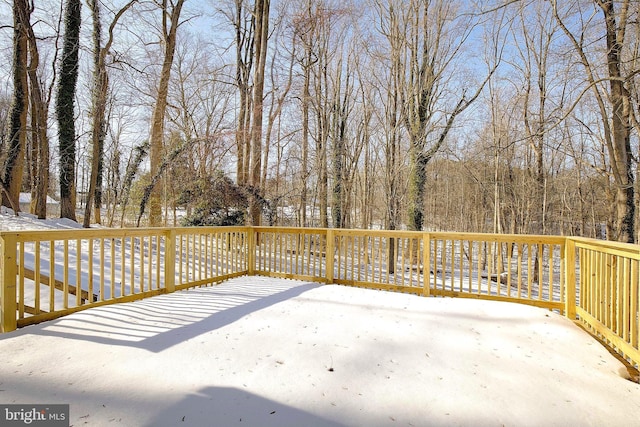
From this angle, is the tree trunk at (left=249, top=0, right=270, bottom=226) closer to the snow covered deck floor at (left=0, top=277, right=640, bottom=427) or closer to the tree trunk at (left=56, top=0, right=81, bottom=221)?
the tree trunk at (left=56, top=0, right=81, bottom=221)

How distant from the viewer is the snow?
1.65 meters

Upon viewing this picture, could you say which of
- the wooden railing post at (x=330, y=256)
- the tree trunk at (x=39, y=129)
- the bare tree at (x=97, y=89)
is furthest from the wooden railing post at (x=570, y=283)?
the tree trunk at (x=39, y=129)

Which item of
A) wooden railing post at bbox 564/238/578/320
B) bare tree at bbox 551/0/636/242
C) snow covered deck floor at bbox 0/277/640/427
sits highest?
bare tree at bbox 551/0/636/242

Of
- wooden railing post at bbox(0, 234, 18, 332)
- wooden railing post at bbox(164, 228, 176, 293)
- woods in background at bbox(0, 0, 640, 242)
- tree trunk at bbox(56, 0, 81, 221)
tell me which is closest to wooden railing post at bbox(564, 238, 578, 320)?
woods in background at bbox(0, 0, 640, 242)

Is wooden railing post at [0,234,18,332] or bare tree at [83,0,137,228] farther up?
bare tree at [83,0,137,228]

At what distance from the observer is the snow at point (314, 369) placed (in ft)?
5.42

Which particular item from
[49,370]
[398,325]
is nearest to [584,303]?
[398,325]

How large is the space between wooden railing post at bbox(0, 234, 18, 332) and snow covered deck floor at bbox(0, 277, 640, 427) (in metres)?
0.13

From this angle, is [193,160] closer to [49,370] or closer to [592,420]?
[49,370]

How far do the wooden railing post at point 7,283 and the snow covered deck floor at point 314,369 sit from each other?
0.43 ft

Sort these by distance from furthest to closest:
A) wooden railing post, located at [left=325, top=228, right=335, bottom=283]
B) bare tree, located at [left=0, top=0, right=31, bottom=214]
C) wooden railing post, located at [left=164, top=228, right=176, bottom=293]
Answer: bare tree, located at [left=0, top=0, right=31, bottom=214] < wooden railing post, located at [left=325, top=228, right=335, bottom=283] < wooden railing post, located at [left=164, top=228, right=176, bottom=293]

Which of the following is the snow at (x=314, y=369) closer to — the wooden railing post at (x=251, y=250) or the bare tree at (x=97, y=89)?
the wooden railing post at (x=251, y=250)

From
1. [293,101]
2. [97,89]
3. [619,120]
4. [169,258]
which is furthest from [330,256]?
[293,101]

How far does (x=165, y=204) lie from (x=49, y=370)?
719 centimetres
